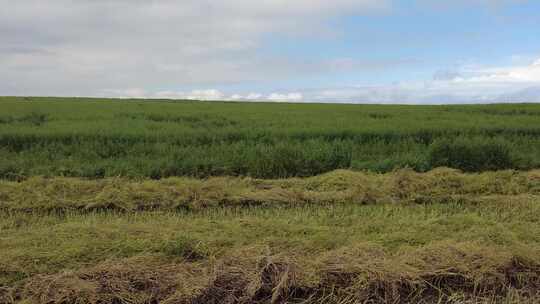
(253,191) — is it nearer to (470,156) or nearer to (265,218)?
(265,218)

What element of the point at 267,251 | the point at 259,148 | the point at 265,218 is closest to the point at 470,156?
the point at 259,148

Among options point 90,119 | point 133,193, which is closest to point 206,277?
point 133,193

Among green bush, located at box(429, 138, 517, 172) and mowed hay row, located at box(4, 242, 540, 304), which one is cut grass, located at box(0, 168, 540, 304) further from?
green bush, located at box(429, 138, 517, 172)

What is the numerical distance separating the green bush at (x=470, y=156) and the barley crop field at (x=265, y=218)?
29mm

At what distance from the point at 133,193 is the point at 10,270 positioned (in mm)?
2319

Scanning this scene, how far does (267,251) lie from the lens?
128 inches

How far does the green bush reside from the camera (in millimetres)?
7504

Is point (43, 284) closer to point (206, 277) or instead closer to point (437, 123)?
point (206, 277)

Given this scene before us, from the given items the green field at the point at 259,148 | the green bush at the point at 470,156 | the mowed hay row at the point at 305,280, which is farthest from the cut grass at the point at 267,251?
the green bush at the point at 470,156

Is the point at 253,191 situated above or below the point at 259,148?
below

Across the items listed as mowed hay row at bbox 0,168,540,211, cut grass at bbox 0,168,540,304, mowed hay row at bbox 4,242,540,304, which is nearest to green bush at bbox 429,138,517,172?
mowed hay row at bbox 0,168,540,211

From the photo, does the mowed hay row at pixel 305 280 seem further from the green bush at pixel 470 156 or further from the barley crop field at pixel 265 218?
the green bush at pixel 470 156

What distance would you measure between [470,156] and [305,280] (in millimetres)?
5889

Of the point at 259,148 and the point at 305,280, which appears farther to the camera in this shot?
the point at 259,148
